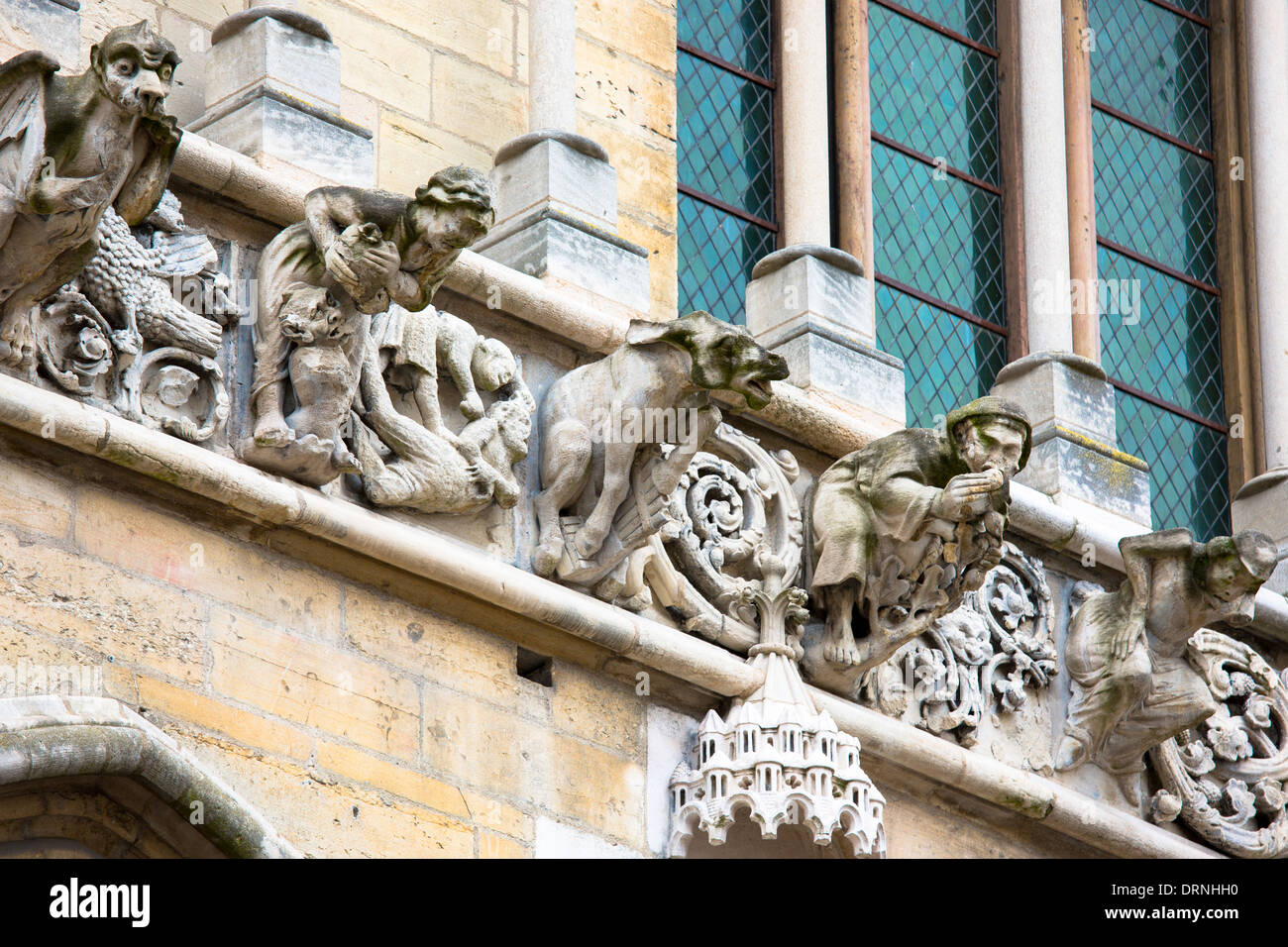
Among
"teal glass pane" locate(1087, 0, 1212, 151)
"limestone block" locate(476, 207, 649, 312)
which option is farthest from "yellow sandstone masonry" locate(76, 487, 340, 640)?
"teal glass pane" locate(1087, 0, 1212, 151)

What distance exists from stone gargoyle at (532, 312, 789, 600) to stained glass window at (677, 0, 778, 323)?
1270mm

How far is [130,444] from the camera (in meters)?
7.45

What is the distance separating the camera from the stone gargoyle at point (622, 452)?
323 inches

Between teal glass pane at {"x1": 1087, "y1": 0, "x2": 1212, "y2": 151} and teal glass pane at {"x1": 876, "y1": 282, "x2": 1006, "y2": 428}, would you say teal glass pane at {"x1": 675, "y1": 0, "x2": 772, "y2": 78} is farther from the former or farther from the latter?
teal glass pane at {"x1": 1087, "y1": 0, "x2": 1212, "y2": 151}

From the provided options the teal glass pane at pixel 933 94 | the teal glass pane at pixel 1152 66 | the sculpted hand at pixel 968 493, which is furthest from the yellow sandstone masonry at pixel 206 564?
the teal glass pane at pixel 1152 66

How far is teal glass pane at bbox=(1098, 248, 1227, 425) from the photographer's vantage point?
1060cm

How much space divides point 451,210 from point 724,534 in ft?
4.48

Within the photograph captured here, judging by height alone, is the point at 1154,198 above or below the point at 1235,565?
above

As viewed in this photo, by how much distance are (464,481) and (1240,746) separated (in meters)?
2.55

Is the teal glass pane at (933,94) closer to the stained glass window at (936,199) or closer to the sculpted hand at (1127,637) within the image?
the stained glass window at (936,199)

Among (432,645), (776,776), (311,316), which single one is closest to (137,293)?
(311,316)

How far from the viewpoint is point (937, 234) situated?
10203mm

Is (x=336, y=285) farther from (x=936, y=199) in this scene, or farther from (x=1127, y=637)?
(x=936, y=199)

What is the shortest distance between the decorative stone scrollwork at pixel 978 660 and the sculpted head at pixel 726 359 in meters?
1.00
